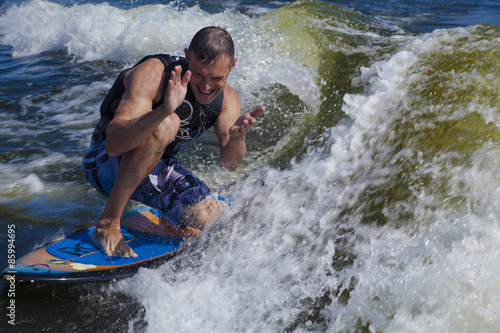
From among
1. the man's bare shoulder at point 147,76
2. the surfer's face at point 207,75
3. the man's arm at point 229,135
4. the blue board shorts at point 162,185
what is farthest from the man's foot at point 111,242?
the surfer's face at point 207,75

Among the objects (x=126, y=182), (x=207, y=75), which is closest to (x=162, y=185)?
(x=126, y=182)

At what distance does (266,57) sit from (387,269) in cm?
474

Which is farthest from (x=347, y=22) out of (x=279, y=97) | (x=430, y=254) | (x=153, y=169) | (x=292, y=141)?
(x=430, y=254)

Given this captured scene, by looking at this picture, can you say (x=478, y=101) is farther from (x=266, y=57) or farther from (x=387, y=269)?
(x=266, y=57)

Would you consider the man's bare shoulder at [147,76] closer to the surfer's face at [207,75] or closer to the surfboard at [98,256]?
the surfer's face at [207,75]

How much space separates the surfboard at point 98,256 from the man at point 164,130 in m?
0.11

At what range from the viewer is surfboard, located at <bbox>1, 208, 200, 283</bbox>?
11.2 feet

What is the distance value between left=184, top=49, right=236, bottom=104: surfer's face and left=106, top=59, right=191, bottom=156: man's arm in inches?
7.0

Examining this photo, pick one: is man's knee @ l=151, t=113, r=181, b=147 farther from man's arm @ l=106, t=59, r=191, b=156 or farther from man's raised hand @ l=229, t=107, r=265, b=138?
man's raised hand @ l=229, t=107, r=265, b=138

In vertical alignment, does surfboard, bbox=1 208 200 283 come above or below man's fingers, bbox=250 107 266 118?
below

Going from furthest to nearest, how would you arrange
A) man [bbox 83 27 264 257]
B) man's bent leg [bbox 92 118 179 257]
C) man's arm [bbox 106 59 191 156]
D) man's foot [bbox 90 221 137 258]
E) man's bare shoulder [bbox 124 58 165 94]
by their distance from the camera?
man's foot [bbox 90 221 137 258], man's bent leg [bbox 92 118 179 257], man's bare shoulder [bbox 124 58 165 94], man [bbox 83 27 264 257], man's arm [bbox 106 59 191 156]

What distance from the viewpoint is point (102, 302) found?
335 centimetres

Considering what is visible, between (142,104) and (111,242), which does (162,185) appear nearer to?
(111,242)

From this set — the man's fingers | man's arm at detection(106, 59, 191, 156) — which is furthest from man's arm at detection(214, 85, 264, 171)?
man's arm at detection(106, 59, 191, 156)
